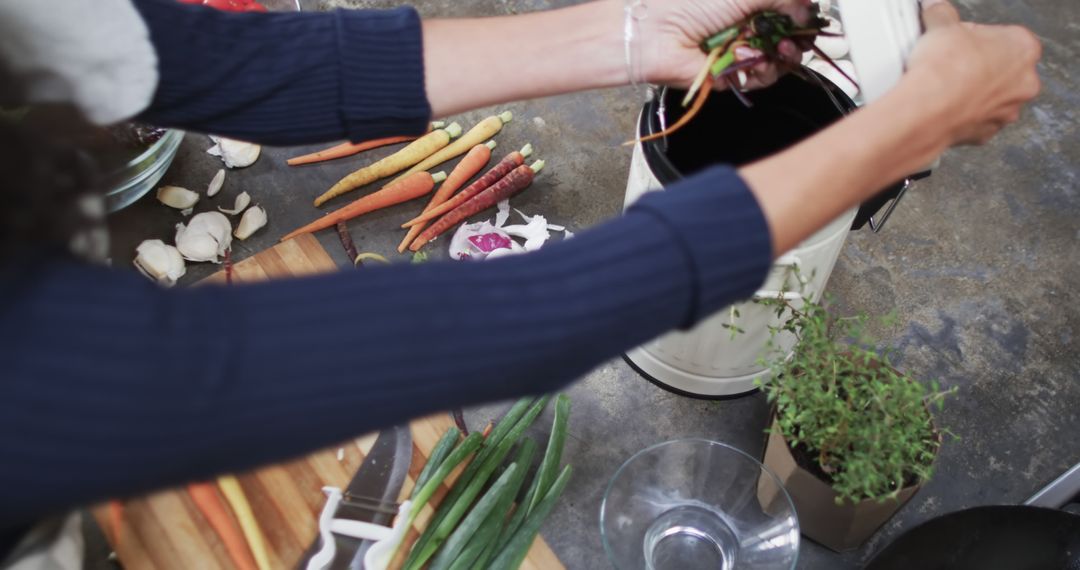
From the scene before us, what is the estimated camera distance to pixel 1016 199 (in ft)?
5.62

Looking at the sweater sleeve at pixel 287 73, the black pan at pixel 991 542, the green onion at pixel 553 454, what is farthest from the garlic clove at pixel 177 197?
the black pan at pixel 991 542

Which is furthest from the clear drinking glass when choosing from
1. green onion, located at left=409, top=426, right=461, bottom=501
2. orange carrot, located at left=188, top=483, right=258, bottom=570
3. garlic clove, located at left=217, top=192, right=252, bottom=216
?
garlic clove, located at left=217, top=192, right=252, bottom=216

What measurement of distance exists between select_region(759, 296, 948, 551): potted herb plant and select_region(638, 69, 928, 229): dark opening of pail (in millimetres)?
211

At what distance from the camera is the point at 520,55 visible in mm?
1171

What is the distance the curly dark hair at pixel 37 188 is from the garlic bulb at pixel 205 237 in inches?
34.8

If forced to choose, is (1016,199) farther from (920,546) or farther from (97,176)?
(97,176)

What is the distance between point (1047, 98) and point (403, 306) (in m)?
1.74

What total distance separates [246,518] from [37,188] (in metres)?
0.74

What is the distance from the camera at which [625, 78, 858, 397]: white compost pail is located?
1163mm

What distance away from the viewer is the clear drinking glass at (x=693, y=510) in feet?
4.06

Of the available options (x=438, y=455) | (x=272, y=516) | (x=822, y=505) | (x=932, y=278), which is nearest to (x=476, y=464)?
(x=438, y=455)

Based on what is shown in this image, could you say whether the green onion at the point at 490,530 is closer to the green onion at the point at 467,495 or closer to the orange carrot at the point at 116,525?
the green onion at the point at 467,495

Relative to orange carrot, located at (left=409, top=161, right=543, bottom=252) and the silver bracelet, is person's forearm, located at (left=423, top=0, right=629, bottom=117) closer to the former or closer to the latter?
the silver bracelet

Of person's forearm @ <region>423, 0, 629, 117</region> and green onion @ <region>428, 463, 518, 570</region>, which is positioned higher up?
person's forearm @ <region>423, 0, 629, 117</region>
